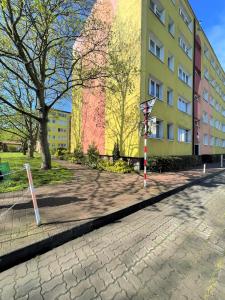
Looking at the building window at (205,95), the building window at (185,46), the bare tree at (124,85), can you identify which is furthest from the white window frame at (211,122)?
the bare tree at (124,85)

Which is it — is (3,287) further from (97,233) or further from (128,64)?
(128,64)

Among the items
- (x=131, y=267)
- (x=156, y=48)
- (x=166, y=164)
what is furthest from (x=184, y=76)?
(x=131, y=267)

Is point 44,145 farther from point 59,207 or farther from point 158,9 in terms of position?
point 158,9

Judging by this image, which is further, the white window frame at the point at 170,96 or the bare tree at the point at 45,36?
the white window frame at the point at 170,96

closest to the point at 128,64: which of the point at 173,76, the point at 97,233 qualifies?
the point at 173,76

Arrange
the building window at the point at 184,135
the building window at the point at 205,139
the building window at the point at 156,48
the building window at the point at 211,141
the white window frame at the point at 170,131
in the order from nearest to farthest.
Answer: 1. the building window at the point at 156,48
2. the white window frame at the point at 170,131
3. the building window at the point at 184,135
4. the building window at the point at 205,139
5. the building window at the point at 211,141

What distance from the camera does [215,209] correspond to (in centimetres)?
625

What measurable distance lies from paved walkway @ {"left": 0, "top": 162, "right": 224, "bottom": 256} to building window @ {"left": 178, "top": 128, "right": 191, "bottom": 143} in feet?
43.2

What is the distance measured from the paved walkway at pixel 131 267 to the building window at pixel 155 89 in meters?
12.4

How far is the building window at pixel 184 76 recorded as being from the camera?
20.5 m

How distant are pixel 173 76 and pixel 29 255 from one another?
18.3m

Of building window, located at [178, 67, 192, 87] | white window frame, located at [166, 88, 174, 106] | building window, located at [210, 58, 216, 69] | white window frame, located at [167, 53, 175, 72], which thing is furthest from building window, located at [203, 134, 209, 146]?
white window frame, located at [167, 53, 175, 72]

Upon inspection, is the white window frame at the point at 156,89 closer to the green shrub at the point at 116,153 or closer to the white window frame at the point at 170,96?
the white window frame at the point at 170,96

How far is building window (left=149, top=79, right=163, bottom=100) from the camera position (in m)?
15.8
